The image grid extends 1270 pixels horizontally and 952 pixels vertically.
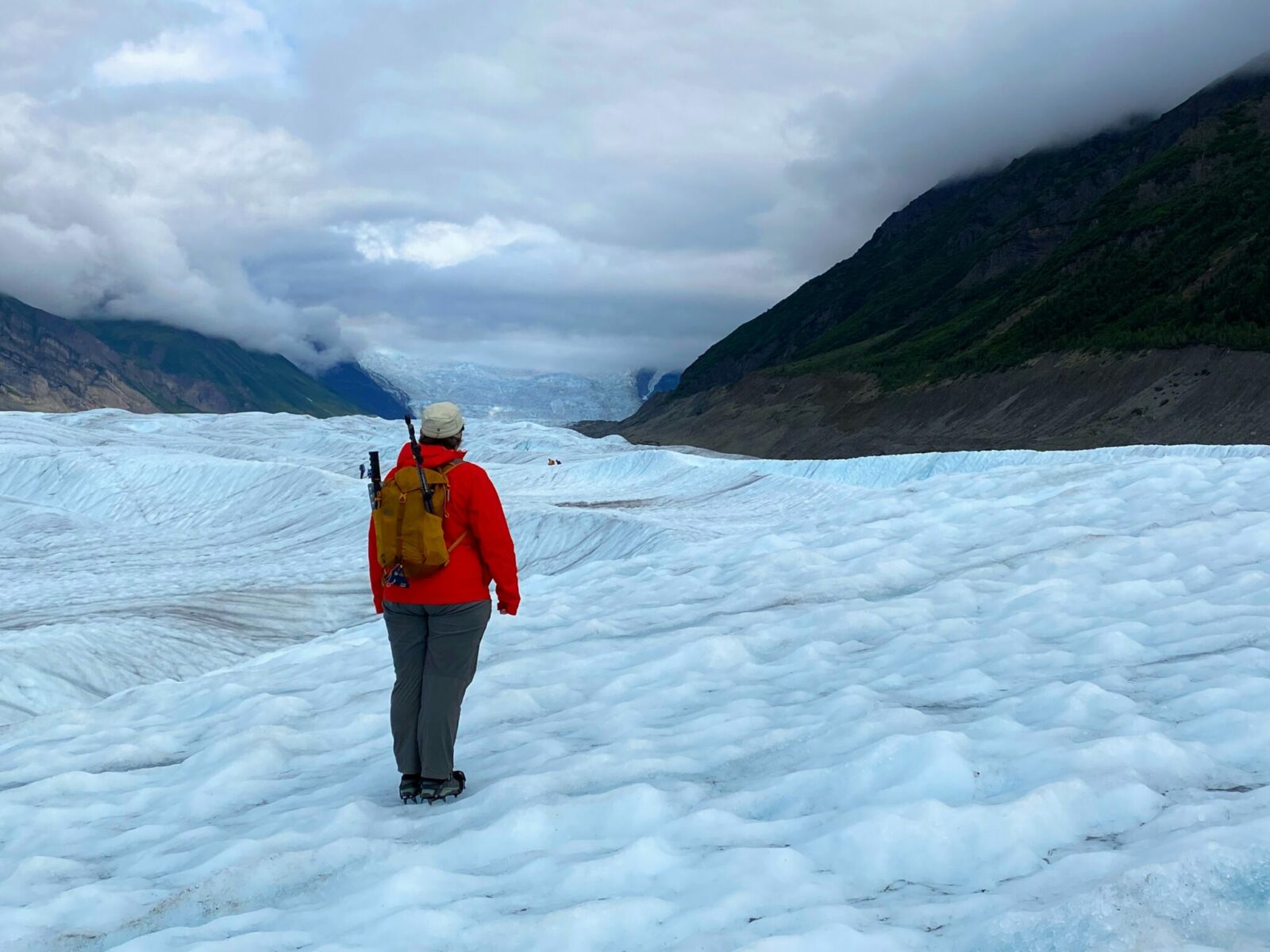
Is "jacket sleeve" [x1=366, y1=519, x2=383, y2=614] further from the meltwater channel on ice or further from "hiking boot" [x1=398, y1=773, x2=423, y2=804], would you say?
the meltwater channel on ice

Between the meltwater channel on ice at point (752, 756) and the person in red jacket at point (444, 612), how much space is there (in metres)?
0.40

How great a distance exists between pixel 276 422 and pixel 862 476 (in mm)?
70145

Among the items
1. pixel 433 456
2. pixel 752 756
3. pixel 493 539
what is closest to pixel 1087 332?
pixel 752 756

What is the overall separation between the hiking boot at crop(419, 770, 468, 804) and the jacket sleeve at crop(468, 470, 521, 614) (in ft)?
3.73

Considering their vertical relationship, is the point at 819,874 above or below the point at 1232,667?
below

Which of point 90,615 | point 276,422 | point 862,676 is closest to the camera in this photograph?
point 862,676

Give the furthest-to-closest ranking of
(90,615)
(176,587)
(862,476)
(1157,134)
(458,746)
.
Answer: (1157,134)
(862,476)
(176,587)
(90,615)
(458,746)

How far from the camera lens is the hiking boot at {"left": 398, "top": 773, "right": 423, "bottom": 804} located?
645 cm

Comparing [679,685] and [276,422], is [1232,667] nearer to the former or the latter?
[679,685]

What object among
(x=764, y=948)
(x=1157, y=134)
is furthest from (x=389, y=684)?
(x=1157, y=134)

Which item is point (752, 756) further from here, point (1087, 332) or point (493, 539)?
point (1087, 332)

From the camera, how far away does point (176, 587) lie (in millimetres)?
23969

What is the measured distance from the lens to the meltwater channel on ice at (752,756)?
14.9 feet

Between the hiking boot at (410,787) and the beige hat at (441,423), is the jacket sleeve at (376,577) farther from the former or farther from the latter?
the hiking boot at (410,787)
